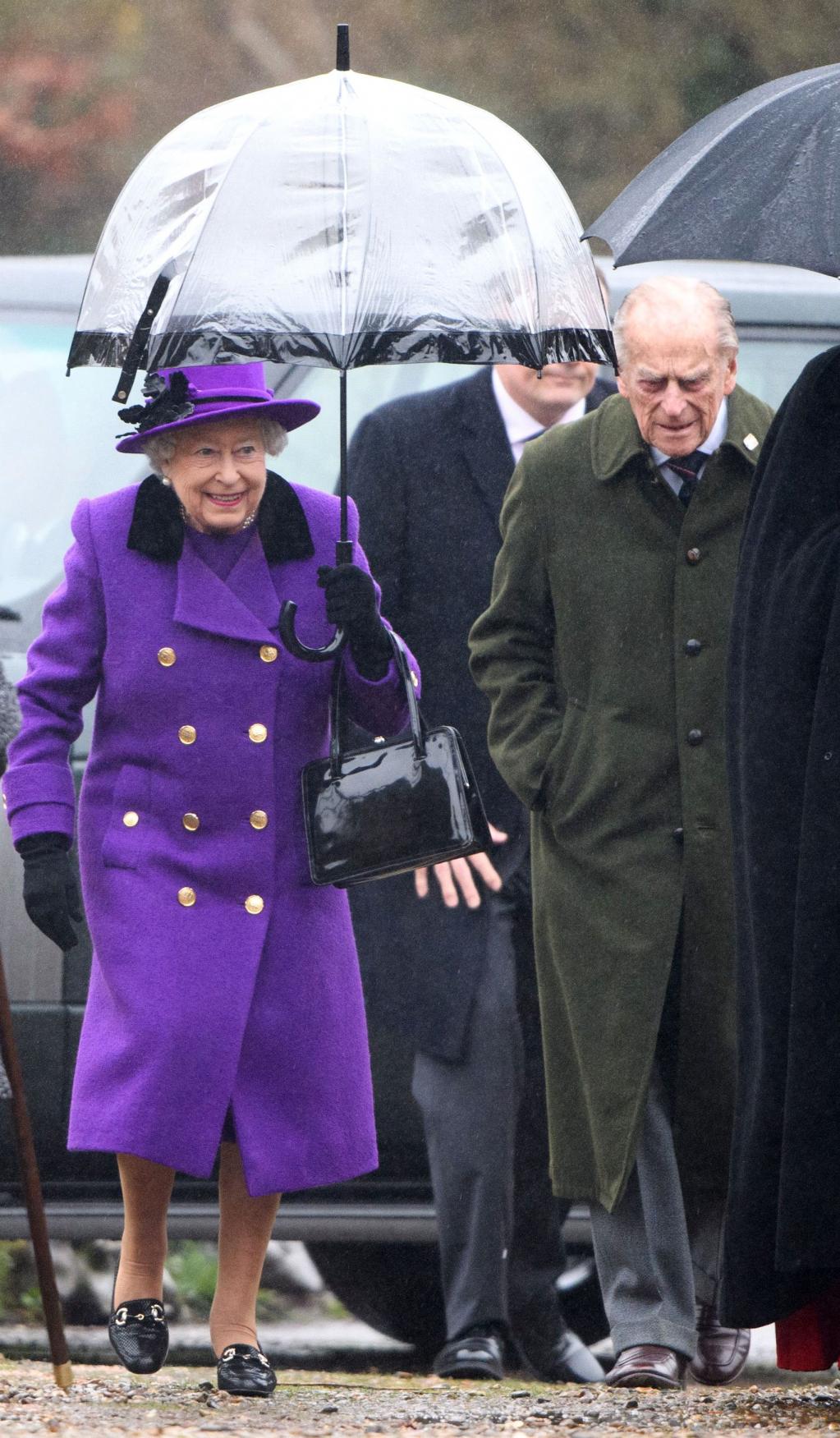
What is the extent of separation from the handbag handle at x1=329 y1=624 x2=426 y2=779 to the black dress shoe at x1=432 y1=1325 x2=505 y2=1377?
1412 millimetres

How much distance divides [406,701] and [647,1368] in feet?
4.20

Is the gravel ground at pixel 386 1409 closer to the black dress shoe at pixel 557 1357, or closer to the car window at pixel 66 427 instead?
the black dress shoe at pixel 557 1357

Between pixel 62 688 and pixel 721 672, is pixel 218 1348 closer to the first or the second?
pixel 62 688

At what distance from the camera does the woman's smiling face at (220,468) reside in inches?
202

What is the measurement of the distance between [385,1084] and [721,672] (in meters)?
1.27

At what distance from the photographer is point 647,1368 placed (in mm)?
5371

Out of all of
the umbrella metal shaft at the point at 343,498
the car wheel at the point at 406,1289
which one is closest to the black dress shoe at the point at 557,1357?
the car wheel at the point at 406,1289

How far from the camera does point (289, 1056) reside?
5.16 m

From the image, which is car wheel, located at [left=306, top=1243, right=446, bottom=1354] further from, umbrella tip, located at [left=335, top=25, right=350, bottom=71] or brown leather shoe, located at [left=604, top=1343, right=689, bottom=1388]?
umbrella tip, located at [left=335, top=25, right=350, bottom=71]

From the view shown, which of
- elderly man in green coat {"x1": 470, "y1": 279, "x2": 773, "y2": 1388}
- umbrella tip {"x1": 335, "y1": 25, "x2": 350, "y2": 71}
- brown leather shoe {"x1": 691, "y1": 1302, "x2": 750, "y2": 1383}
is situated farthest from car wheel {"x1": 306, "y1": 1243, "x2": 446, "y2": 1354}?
umbrella tip {"x1": 335, "y1": 25, "x2": 350, "y2": 71}

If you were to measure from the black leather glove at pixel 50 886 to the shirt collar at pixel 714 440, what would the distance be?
1388 millimetres

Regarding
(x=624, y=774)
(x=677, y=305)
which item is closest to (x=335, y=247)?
(x=677, y=305)

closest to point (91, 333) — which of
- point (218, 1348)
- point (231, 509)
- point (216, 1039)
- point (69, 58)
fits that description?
point (231, 509)

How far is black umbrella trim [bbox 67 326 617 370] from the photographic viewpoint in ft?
15.9
